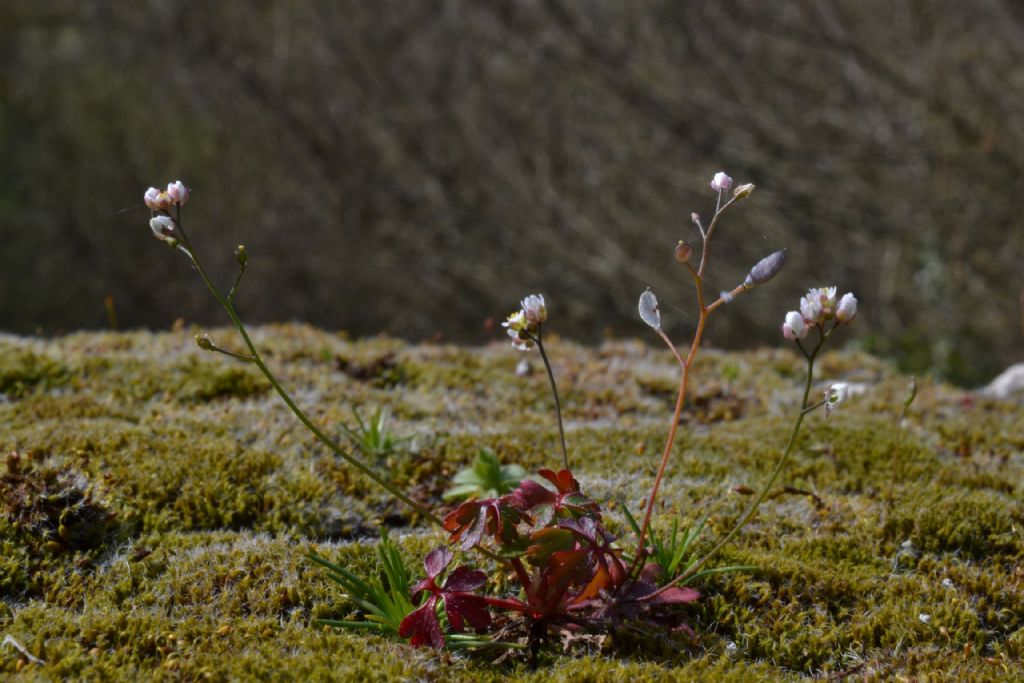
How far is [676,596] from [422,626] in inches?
26.2

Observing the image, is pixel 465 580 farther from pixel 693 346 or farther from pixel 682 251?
pixel 682 251

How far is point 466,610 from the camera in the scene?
2158 mm

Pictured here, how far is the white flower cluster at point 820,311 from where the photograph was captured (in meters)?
2.04

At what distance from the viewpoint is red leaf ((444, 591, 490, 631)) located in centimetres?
Answer: 215

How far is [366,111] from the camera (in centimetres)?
1192

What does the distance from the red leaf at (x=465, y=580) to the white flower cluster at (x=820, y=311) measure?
0.99 m

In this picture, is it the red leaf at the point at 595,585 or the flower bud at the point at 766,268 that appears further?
the red leaf at the point at 595,585

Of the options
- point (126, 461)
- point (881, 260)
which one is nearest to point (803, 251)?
point (881, 260)

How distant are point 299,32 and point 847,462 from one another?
34.4ft

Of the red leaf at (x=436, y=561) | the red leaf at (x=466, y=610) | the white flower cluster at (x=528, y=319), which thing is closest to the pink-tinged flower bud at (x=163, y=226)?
the white flower cluster at (x=528, y=319)

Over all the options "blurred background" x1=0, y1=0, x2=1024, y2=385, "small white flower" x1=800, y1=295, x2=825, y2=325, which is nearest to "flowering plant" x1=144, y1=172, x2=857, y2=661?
"small white flower" x1=800, y1=295, x2=825, y2=325

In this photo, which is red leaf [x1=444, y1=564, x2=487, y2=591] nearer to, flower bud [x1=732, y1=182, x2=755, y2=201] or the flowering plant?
the flowering plant

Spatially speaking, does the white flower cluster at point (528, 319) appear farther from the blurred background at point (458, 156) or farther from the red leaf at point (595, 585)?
the blurred background at point (458, 156)

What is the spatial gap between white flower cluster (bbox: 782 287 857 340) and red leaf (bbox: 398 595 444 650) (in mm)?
1118
